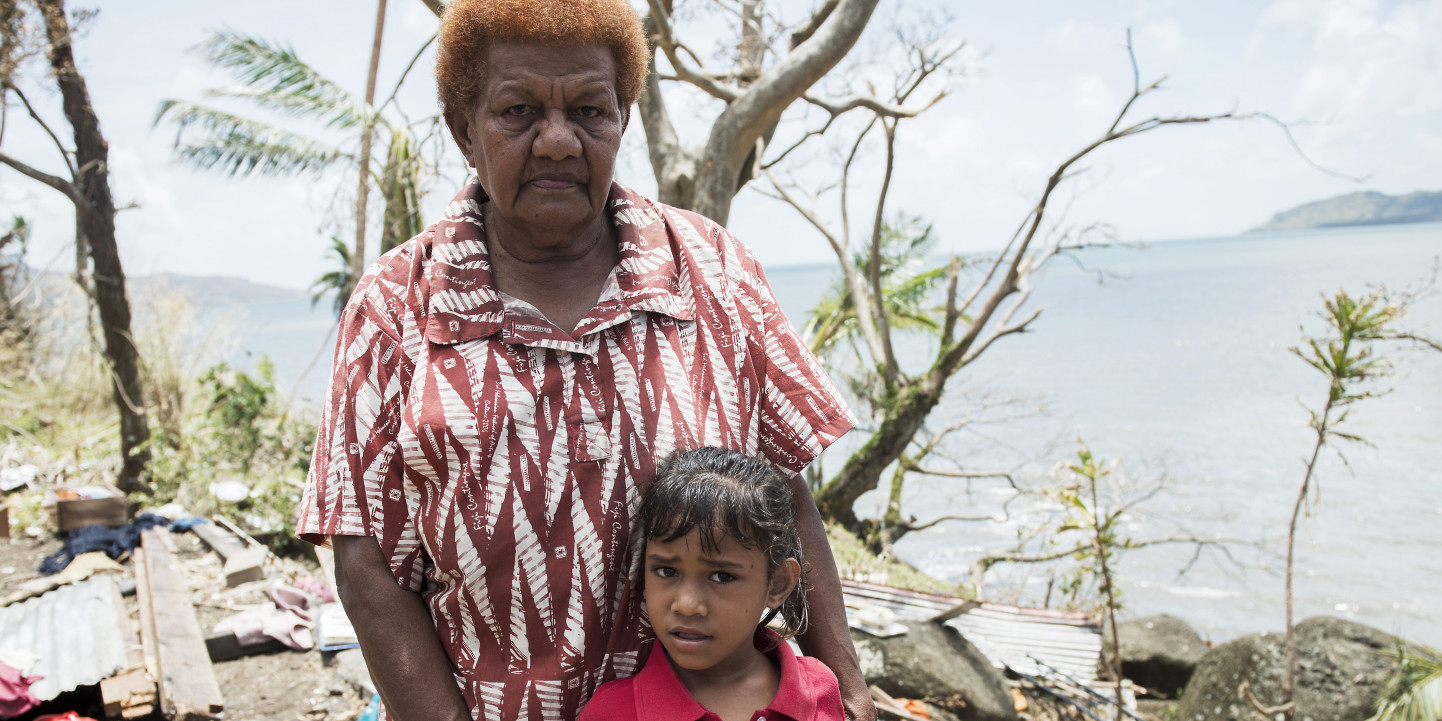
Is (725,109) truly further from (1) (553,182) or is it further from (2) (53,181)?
(2) (53,181)

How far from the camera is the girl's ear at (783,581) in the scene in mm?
1597

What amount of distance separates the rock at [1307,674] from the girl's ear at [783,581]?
6439 mm

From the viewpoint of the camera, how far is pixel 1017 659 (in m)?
6.05

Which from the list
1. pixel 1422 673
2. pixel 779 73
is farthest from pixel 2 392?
pixel 1422 673

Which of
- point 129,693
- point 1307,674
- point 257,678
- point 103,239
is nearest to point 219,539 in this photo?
point 257,678

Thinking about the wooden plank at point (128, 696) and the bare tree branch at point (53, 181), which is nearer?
the wooden plank at point (128, 696)

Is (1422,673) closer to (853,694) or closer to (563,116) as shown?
(853,694)

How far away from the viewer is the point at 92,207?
8.10 meters

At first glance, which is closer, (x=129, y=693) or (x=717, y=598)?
(x=717, y=598)

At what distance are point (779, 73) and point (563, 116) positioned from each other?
389 cm

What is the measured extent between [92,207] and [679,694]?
8895 mm

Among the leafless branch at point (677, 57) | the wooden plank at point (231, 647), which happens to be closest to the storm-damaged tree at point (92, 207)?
the wooden plank at point (231, 647)

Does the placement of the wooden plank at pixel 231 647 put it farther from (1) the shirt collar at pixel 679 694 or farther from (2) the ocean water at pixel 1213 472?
(1) the shirt collar at pixel 679 694

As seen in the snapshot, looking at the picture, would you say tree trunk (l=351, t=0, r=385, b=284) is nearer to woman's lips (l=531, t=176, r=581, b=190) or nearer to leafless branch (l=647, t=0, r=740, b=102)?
leafless branch (l=647, t=0, r=740, b=102)
